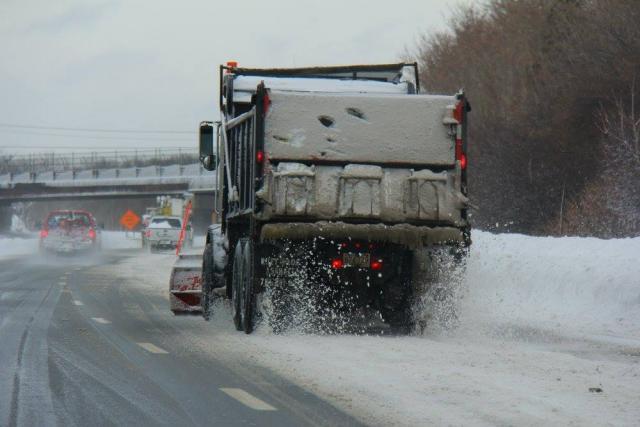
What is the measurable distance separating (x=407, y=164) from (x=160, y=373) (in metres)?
4.51

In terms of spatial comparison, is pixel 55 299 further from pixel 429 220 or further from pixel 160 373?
pixel 160 373

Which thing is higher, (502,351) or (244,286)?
(244,286)

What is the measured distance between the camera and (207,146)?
1747 centimetres

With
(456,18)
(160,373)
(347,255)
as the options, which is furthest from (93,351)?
(456,18)

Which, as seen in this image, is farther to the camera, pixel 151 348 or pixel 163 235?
pixel 163 235

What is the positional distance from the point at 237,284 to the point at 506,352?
380cm

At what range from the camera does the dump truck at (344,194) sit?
1413 centimetres

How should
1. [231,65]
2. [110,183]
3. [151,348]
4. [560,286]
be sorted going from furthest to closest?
[110,183] < [560,286] < [231,65] < [151,348]

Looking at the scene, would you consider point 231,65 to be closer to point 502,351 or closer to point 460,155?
point 460,155

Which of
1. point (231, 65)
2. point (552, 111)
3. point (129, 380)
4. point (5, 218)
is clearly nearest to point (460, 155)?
point (231, 65)

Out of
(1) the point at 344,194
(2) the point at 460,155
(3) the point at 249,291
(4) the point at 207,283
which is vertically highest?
(2) the point at 460,155

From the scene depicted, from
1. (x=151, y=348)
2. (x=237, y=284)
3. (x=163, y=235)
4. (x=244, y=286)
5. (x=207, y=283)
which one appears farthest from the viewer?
(x=163, y=235)

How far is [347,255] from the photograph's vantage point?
47.6 ft

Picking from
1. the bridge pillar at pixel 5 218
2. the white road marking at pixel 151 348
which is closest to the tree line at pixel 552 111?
the white road marking at pixel 151 348
